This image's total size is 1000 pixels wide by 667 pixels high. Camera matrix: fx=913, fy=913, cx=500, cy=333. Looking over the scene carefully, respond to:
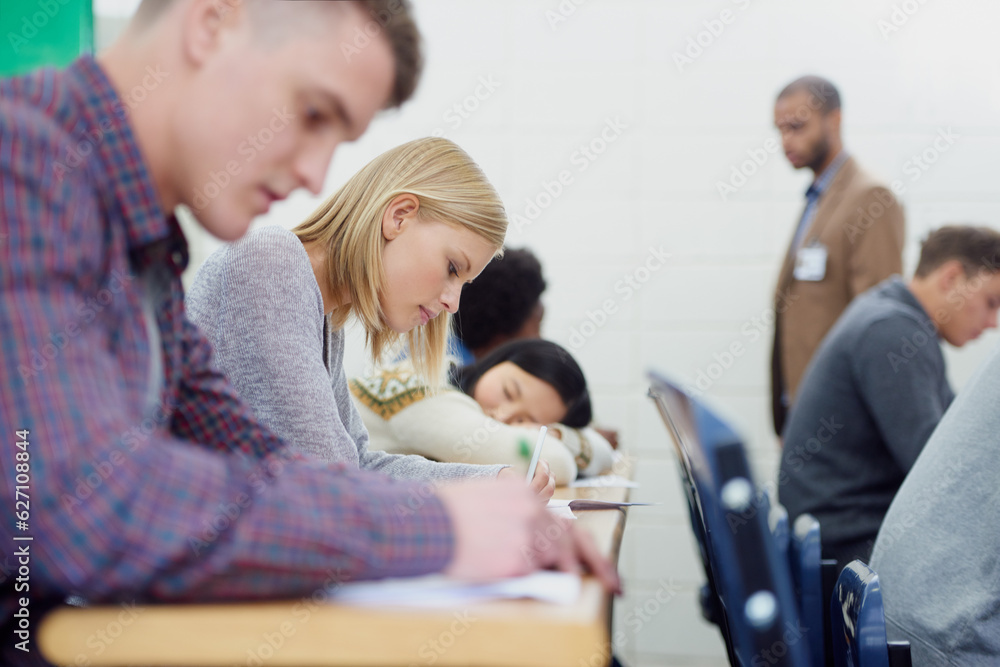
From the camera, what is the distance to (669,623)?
128 inches

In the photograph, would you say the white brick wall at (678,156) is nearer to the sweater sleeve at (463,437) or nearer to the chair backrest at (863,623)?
the sweater sleeve at (463,437)

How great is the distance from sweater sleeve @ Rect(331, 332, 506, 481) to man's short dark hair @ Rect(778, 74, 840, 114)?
6.96ft

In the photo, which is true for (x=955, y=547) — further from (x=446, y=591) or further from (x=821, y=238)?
(x=821, y=238)

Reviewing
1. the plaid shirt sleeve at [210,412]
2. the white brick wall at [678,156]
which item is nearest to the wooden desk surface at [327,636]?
the plaid shirt sleeve at [210,412]

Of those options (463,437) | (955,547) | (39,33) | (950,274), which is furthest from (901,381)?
(39,33)

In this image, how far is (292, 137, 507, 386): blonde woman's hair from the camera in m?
1.29

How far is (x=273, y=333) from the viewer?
1.05 metres

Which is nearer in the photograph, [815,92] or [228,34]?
[228,34]

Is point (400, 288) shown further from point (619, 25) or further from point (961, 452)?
point (619, 25)

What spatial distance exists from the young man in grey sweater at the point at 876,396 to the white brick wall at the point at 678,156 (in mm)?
1128

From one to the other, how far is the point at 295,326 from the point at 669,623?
2.55 meters

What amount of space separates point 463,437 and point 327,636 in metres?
0.99

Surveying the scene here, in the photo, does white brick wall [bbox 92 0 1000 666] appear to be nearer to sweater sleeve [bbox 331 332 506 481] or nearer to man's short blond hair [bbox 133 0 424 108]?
sweater sleeve [bbox 331 332 506 481]

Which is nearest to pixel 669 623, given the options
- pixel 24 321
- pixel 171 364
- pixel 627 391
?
pixel 627 391
